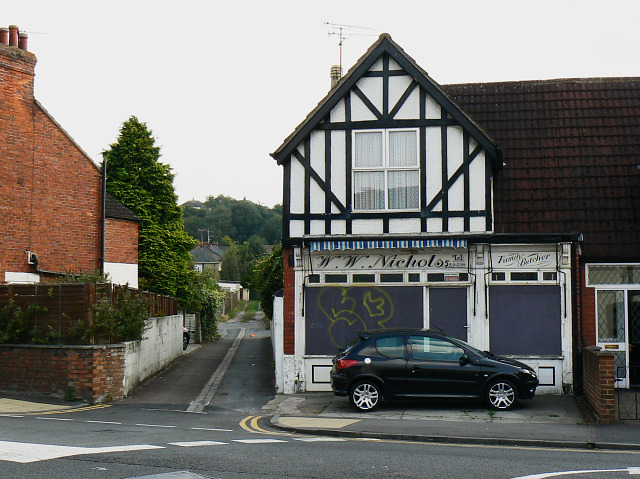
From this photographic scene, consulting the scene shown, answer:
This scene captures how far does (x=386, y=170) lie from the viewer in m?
17.6

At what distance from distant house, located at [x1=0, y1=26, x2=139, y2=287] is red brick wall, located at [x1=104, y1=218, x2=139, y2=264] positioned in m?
0.86

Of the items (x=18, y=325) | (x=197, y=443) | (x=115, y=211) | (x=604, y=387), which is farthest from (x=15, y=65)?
(x=604, y=387)

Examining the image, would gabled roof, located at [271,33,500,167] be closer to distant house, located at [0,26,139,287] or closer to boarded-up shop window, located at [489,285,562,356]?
boarded-up shop window, located at [489,285,562,356]

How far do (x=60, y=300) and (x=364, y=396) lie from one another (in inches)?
293

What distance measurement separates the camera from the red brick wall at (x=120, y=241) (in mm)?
26672

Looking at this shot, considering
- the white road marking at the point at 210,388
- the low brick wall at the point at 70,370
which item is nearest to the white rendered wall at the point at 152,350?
the low brick wall at the point at 70,370

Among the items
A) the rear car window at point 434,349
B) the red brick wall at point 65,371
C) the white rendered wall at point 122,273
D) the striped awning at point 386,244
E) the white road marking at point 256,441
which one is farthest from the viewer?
the white rendered wall at point 122,273

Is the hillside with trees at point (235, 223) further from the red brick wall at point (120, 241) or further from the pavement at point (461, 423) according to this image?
the pavement at point (461, 423)

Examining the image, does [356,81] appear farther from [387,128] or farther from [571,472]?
[571,472]

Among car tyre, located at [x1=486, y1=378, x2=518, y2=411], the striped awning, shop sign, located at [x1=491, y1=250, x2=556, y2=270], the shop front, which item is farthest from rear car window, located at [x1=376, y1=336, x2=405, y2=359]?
shop sign, located at [x1=491, y1=250, x2=556, y2=270]

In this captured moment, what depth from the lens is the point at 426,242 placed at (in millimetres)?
16953

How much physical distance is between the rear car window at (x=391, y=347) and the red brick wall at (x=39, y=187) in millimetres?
11828

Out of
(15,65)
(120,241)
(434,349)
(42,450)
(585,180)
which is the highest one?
(15,65)

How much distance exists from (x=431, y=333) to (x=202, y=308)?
2955 cm
